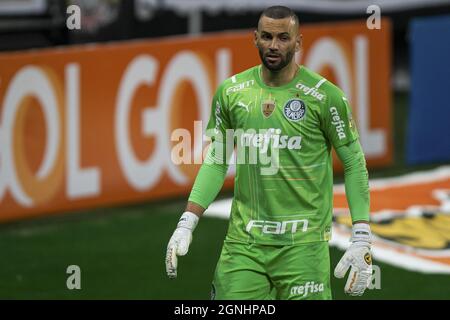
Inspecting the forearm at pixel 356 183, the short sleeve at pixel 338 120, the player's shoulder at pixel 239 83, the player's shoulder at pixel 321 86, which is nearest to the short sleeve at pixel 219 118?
the player's shoulder at pixel 239 83

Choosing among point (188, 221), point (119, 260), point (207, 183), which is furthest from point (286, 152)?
point (119, 260)

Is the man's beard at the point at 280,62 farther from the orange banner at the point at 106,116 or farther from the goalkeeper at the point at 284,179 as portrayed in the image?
the orange banner at the point at 106,116

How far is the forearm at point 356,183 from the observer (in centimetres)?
770

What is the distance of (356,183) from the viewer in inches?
303

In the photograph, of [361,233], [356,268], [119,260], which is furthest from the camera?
[119,260]

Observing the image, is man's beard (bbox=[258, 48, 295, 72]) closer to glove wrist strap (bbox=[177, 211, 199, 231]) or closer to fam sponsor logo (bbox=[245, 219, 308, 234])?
fam sponsor logo (bbox=[245, 219, 308, 234])

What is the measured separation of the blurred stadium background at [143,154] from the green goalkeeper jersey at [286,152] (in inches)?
133

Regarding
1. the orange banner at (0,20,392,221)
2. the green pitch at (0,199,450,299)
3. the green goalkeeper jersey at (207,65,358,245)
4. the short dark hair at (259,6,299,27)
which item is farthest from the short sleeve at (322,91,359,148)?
the orange banner at (0,20,392,221)

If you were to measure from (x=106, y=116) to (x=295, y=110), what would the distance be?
6779 millimetres

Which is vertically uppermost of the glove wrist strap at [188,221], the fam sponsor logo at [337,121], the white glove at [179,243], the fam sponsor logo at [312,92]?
the fam sponsor logo at [312,92]

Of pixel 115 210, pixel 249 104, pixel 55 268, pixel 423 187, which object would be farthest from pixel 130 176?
pixel 249 104

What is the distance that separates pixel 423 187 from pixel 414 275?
396cm

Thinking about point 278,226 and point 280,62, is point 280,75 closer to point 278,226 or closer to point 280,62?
A: point 280,62
